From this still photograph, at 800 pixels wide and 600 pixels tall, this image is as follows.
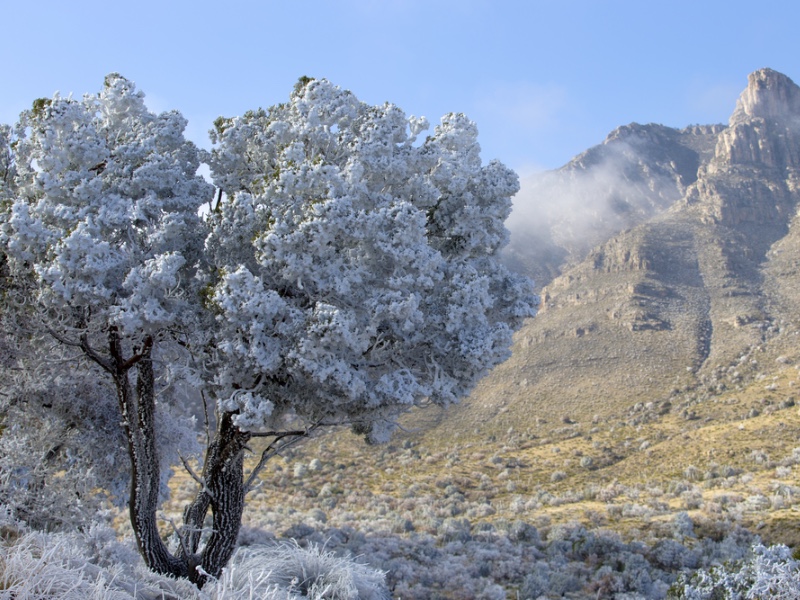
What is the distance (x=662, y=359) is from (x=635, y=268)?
19.7 metres

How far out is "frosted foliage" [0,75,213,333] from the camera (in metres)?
6.82

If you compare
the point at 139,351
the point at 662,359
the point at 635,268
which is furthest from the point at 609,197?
the point at 139,351

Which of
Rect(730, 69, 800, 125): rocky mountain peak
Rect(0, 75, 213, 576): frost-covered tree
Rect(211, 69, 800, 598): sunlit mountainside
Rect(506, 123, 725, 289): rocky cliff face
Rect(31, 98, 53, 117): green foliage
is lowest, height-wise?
Rect(211, 69, 800, 598): sunlit mountainside

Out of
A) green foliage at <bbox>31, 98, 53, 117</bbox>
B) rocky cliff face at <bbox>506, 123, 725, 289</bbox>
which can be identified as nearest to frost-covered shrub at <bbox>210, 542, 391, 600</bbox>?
green foliage at <bbox>31, 98, 53, 117</bbox>

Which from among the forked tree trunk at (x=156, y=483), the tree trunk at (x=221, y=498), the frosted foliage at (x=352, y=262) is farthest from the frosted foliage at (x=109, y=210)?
the tree trunk at (x=221, y=498)

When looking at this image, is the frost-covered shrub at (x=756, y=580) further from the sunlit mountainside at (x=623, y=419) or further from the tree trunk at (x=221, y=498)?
the tree trunk at (x=221, y=498)

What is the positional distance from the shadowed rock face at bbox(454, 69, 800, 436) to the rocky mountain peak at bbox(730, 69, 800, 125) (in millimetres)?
362

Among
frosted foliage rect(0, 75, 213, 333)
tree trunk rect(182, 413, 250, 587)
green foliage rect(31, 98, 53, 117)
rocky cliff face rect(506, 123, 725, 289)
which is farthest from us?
rocky cliff face rect(506, 123, 725, 289)

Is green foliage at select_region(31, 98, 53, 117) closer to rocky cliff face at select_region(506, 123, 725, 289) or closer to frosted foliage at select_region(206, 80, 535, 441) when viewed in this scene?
frosted foliage at select_region(206, 80, 535, 441)

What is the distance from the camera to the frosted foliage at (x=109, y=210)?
6.82 metres

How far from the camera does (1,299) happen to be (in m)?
8.24

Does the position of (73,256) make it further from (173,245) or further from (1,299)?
(1,299)

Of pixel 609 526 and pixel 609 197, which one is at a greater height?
pixel 609 197

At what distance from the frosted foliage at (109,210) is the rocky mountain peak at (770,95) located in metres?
121
